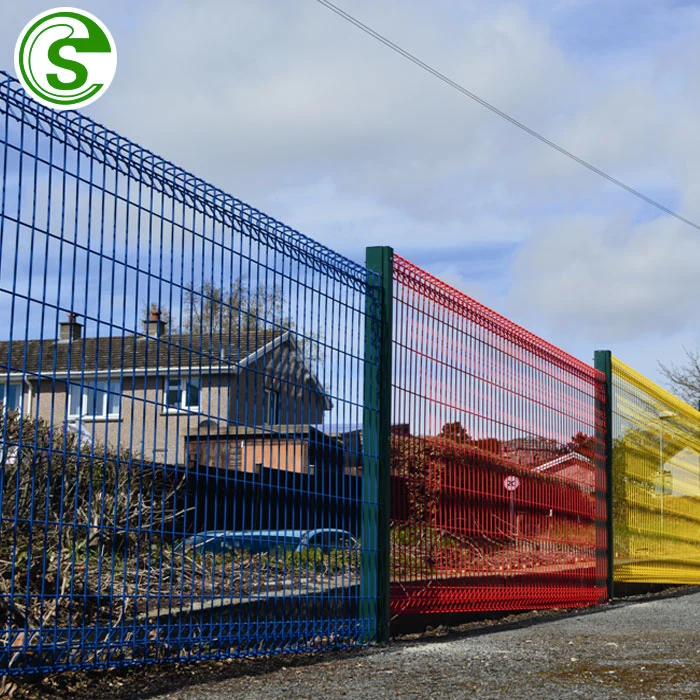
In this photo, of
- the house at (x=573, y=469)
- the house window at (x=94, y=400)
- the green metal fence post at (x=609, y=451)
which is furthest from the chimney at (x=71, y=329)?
the green metal fence post at (x=609, y=451)

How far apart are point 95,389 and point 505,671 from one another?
2.68 meters

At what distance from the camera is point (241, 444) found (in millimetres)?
5828

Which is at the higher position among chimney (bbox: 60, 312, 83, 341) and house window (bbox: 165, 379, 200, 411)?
chimney (bbox: 60, 312, 83, 341)

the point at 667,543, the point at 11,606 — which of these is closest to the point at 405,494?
the point at 11,606

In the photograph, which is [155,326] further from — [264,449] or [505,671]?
[505,671]

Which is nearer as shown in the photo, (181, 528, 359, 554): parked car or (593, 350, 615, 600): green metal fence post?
(181, 528, 359, 554): parked car

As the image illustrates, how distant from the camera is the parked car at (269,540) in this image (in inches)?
214

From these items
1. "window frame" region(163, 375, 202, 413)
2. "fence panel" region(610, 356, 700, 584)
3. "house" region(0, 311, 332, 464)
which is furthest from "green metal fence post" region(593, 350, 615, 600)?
"window frame" region(163, 375, 202, 413)

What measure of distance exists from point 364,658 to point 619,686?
1.55 metres

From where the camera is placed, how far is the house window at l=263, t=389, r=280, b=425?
6116 mm

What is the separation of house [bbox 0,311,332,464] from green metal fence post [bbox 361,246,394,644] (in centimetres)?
68

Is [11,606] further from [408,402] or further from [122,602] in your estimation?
[408,402]

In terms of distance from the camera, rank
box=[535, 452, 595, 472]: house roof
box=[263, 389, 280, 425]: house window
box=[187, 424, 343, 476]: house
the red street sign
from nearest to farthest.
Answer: box=[187, 424, 343, 476]: house → box=[263, 389, 280, 425]: house window → the red street sign → box=[535, 452, 595, 472]: house roof

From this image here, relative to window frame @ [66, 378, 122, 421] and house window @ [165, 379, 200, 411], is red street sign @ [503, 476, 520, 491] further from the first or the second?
window frame @ [66, 378, 122, 421]
